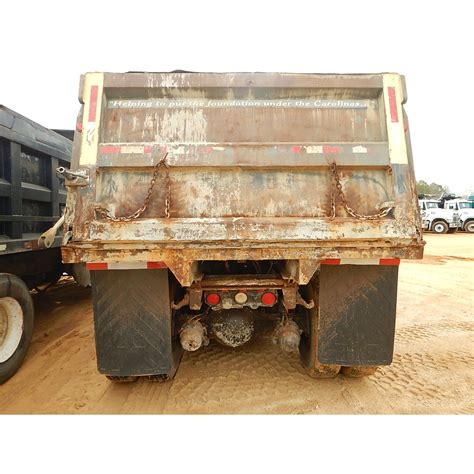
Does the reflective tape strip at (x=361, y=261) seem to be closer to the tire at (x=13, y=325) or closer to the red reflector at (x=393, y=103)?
the red reflector at (x=393, y=103)

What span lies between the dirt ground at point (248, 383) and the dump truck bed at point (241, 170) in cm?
117

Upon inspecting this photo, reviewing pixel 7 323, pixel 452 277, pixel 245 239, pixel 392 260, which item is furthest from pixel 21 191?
pixel 452 277

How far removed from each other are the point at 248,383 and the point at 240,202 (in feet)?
5.45

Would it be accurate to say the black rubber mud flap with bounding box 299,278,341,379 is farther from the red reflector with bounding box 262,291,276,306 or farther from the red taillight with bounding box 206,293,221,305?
the red taillight with bounding box 206,293,221,305

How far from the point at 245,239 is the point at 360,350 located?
1.27 m

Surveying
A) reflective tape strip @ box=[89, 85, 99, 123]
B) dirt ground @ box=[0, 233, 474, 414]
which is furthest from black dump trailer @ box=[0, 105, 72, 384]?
reflective tape strip @ box=[89, 85, 99, 123]

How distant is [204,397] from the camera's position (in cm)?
279

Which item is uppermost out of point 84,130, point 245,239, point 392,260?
point 84,130

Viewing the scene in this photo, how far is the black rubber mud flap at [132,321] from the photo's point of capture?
8.07ft

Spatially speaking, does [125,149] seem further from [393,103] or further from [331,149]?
[393,103]

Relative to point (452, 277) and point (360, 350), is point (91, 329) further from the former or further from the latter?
point (452, 277)

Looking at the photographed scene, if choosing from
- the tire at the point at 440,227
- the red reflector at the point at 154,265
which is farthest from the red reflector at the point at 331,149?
the tire at the point at 440,227

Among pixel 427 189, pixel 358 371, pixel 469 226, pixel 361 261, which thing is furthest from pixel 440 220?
pixel 427 189

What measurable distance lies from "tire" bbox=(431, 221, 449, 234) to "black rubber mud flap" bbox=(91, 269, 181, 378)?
22.7m
